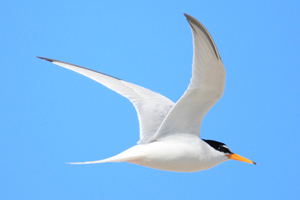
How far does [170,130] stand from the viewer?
3.83 m

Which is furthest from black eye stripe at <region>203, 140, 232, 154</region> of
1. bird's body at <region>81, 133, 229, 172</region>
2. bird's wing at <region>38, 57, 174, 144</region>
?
bird's wing at <region>38, 57, 174, 144</region>

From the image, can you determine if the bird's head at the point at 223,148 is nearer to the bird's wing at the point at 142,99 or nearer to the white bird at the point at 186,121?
the white bird at the point at 186,121

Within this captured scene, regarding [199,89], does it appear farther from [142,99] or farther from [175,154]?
[142,99]

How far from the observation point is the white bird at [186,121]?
10.0ft

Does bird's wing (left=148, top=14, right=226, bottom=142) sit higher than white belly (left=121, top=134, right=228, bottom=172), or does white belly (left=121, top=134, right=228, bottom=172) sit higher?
bird's wing (left=148, top=14, right=226, bottom=142)

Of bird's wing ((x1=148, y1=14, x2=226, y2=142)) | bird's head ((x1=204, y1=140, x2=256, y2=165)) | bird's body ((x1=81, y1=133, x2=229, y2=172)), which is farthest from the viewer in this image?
bird's head ((x1=204, y1=140, x2=256, y2=165))

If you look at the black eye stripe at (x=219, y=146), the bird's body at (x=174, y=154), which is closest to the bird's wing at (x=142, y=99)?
the bird's body at (x=174, y=154)

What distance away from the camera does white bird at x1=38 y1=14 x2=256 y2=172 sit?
10.0ft

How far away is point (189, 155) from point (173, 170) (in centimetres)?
27

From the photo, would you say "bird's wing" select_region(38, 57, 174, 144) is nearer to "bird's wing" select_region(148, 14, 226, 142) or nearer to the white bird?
the white bird

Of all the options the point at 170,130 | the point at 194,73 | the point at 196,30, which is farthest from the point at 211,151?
the point at 196,30

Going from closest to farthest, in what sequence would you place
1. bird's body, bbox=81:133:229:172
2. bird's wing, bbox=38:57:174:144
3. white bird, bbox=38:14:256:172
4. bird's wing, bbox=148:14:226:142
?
bird's wing, bbox=148:14:226:142, white bird, bbox=38:14:256:172, bird's body, bbox=81:133:229:172, bird's wing, bbox=38:57:174:144

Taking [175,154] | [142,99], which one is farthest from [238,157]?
[142,99]

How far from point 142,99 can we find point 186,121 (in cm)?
125
